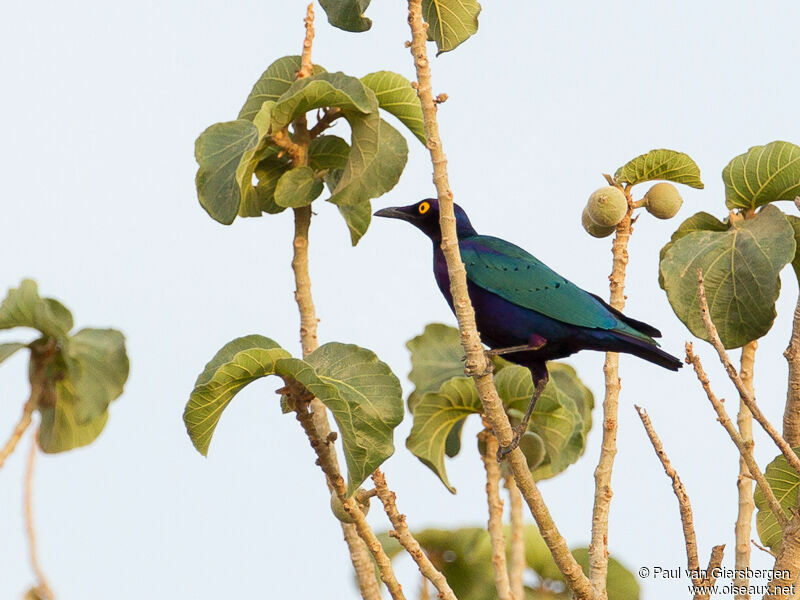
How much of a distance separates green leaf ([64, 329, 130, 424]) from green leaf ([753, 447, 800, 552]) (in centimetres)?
298

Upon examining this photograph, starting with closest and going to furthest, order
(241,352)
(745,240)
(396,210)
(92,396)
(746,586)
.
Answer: (241,352) → (746,586) → (745,240) → (92,396) → (396,210)

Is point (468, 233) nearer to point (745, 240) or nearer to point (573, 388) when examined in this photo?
point (573, 388)

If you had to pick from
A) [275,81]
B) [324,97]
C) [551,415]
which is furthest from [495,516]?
[275,81]

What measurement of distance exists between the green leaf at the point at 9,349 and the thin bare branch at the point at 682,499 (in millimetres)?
2913

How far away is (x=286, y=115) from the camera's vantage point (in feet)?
14.8

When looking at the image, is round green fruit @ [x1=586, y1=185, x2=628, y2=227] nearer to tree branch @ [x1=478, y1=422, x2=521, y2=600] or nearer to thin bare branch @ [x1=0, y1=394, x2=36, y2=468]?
tree branch @ [x1=478, y1=422, x2=521, y2=600]

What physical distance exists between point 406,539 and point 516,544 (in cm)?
158

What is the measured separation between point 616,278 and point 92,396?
2.55m

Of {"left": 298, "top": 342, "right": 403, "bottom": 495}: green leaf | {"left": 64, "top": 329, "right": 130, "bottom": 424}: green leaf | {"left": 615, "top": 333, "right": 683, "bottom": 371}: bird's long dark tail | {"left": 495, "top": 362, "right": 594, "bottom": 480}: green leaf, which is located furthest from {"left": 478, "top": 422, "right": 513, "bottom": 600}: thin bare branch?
{"left": 64, "top": 329, "right": 130, "bottom": 424}: green leaf

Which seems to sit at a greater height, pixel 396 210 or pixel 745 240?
pixel 396 210

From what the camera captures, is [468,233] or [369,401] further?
[468,233]

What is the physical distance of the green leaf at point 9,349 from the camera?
5000 millimetres

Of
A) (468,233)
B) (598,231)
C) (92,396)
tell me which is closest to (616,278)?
(598,231)

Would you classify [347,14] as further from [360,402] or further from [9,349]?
[9,349]
